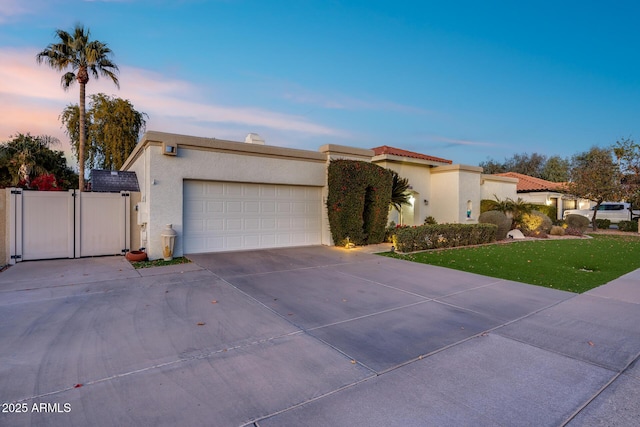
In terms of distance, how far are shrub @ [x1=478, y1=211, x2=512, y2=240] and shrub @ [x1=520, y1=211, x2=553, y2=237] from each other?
1388 mm

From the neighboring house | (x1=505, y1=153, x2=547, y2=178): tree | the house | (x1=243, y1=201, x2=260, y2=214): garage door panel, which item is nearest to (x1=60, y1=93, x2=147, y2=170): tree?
the house

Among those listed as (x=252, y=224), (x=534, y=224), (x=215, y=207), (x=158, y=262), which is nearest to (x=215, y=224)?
(x=215, y=207)

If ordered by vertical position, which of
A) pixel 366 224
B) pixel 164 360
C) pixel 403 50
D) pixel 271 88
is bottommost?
pixel 164 360

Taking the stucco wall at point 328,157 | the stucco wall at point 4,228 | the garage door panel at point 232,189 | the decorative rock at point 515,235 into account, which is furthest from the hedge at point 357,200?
the stucco wall at point 4,228

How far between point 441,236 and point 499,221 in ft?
17.4

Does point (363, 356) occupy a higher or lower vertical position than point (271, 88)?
lower

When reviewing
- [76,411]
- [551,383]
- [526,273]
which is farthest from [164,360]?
[526,273]

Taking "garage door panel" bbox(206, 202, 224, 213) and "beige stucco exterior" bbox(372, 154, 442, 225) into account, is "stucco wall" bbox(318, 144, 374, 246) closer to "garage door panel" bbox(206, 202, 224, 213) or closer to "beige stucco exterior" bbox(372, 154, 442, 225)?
"beige stucco exterior" bbox(372, 154, 442, 225)

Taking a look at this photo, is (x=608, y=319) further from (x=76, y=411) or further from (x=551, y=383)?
(x=76, y=411)

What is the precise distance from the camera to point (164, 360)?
3.41 meters

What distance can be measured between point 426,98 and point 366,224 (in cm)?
975

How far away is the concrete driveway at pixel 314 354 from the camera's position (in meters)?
2.58

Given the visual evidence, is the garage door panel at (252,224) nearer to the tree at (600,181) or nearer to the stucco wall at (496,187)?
the stucco wall at (496,187)

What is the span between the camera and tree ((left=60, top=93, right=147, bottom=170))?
22453mm
